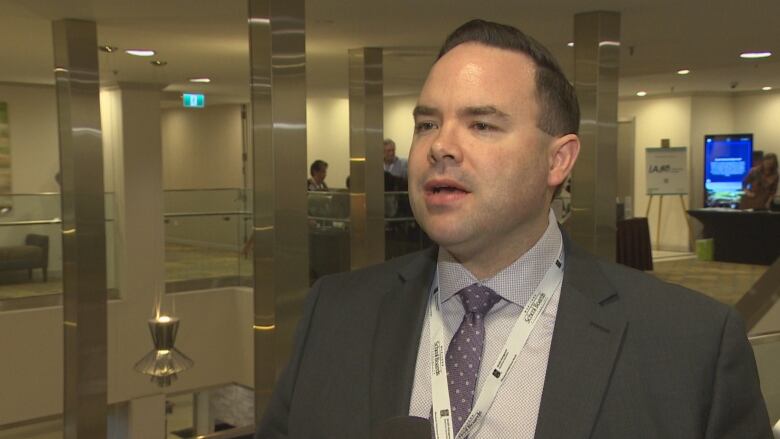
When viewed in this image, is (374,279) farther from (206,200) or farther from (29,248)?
(206,200)

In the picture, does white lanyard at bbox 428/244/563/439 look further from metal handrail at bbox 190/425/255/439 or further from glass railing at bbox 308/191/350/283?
glass railing at bbox 308/191/350/283

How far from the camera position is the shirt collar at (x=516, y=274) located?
4.58 ft

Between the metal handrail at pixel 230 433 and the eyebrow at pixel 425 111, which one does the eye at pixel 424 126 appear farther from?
the metal handrail at pixel 230 433

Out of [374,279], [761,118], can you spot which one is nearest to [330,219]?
[374,279]

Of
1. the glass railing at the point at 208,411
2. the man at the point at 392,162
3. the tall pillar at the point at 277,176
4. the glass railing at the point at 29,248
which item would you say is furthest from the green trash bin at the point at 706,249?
the tall pillar at the point at 277,176

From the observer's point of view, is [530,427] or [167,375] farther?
[167,375]

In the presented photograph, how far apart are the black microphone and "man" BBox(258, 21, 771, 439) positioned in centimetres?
10

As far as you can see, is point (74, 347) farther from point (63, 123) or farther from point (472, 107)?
point (472, 107)

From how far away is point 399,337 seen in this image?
1426 millimetres

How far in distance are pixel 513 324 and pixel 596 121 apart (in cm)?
545

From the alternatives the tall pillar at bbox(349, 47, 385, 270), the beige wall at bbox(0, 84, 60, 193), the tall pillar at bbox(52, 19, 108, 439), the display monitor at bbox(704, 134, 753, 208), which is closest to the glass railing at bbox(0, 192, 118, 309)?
the tall pillar at bbox(52, 19, 108, 439)

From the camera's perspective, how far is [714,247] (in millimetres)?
→ 14727

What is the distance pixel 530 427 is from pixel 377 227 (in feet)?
23.8

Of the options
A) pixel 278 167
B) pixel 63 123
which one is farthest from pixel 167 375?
pixel 278 167
